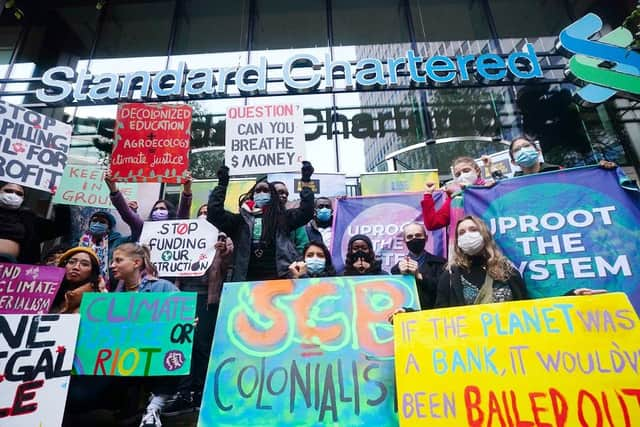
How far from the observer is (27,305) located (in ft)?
8.57

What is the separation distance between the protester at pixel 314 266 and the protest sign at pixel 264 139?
4.10 ft

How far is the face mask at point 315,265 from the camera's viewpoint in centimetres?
288

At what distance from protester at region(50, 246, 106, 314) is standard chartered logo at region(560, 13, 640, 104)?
7481 mm

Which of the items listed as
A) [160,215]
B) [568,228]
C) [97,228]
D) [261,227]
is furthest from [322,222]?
[97,228]

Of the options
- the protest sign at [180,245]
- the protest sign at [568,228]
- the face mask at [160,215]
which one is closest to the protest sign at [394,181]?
the protest sign at [568,228]

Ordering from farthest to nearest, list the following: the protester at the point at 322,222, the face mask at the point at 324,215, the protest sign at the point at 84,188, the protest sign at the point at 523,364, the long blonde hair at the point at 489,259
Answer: the protest sign at the point at 84,188
the face mask at the point at 324,215
the protester at the point at 322,222
the long blonde hair at the point at 489,259
the protest sign at the point at 523,364

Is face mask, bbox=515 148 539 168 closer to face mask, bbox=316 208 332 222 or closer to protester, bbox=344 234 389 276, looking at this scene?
protester, bbox=344 234 389 276

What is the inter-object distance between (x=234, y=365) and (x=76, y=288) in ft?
5.62

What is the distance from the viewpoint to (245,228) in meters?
3.41

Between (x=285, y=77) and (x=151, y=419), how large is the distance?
20.2 feet

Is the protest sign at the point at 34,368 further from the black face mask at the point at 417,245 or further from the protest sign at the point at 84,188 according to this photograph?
the protest sign at the point at 84,188

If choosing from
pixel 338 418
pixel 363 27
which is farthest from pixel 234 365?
pixel 363 27

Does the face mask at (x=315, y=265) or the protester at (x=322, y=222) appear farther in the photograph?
the protester at (x=322, y=222)

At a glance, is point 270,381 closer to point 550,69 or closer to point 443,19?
point 550,69
